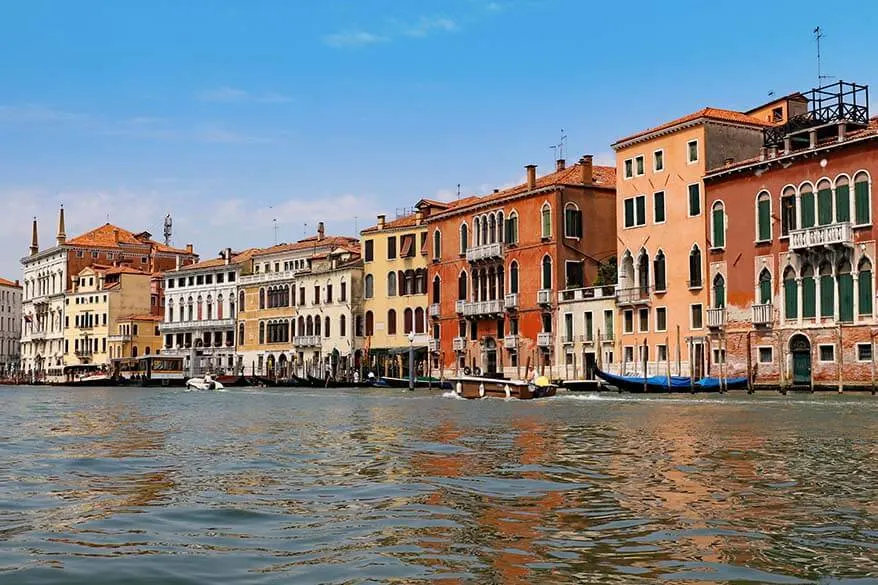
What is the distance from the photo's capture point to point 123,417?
2348 cm

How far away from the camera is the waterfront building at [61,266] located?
83125mm

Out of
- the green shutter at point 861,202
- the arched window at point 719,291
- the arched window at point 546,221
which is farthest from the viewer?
the arched window at point 546,221

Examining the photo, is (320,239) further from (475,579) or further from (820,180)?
(475,579)

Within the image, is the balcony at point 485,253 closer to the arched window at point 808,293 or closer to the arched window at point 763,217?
the arched window at point 763,217

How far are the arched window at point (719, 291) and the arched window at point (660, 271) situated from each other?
2564 mm

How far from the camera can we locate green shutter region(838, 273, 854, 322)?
32031mm

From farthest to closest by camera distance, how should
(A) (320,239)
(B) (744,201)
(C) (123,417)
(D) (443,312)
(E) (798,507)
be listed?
(A) (320,239), (D) (443,312), (B) (744,201), (C) (123,417), (E) (798,507)

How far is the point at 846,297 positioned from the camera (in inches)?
1268

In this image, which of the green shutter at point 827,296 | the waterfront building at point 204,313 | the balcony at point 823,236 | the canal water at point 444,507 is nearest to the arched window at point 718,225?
the balcony at point 823,236

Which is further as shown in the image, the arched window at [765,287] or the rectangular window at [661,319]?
the rectangular window at [661,319]

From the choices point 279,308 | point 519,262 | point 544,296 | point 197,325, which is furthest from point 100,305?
point 544,296

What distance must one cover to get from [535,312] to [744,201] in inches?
431

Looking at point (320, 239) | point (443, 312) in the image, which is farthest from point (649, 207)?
point (320, 239)

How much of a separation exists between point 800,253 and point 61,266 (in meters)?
62.6
